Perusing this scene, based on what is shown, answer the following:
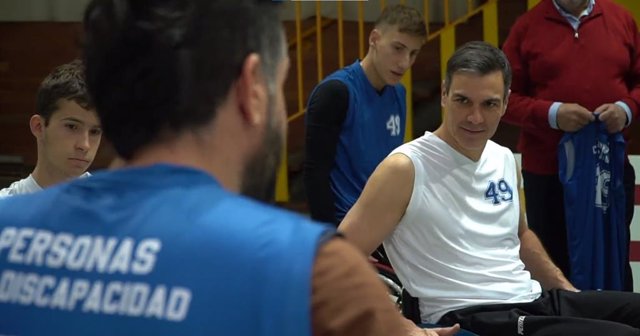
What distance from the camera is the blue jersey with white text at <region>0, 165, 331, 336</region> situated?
109cm

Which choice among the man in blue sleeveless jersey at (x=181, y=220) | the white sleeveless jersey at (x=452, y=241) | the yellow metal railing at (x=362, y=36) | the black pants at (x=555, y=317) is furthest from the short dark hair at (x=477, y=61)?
the yellow metal railing at (x=362, y=36)

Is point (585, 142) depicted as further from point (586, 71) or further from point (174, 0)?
point (174, 0)

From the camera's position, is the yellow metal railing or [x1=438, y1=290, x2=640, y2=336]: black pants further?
the yellow metal railing

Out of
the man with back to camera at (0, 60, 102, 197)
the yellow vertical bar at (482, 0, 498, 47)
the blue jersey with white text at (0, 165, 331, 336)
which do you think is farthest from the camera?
the yellow vertical bar at (482, 0, 498, 47)

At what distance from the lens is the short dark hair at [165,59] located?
3.79ft

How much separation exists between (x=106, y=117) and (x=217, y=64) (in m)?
0.14

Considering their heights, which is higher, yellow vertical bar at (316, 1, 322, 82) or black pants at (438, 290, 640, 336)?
yellow vertical bar at (316, 1, 322, 82)

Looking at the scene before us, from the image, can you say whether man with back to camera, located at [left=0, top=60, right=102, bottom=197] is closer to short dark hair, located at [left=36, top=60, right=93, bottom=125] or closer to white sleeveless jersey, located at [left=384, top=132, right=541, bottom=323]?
short dark hair, located at [left=36, top=60, right=93, bottom=125]

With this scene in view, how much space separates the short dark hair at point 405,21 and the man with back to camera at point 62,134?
5.55 ft

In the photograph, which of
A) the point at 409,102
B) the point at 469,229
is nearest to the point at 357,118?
the point at 469,229

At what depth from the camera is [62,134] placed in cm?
297

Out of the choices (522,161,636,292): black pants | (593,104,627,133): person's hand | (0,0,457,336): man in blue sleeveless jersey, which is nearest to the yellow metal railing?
(522,161,636,292): black pants

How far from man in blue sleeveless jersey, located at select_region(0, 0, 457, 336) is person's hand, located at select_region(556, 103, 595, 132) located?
10.7ft

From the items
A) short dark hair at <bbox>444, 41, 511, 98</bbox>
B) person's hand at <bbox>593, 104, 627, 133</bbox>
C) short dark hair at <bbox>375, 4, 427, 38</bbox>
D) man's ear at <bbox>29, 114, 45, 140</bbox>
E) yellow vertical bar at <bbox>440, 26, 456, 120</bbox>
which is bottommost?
man's ear at <bbox>29, 114, 45, 140</bbox>
